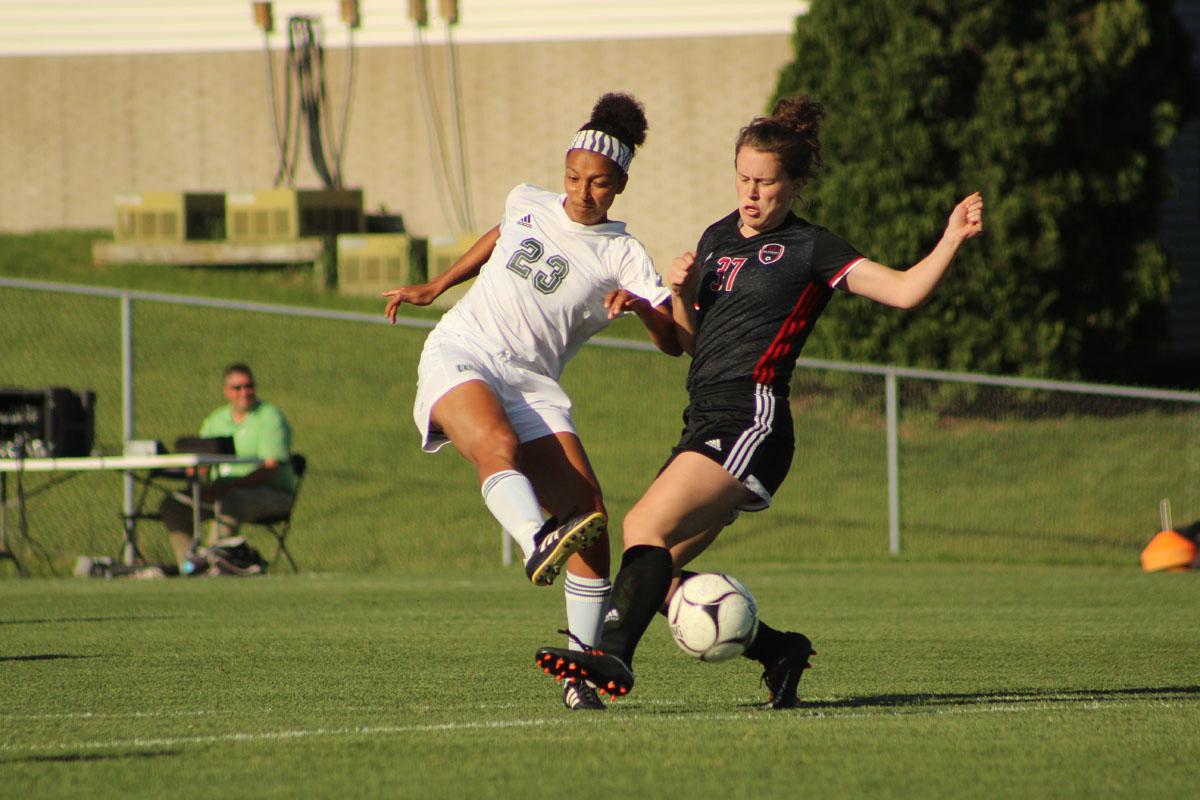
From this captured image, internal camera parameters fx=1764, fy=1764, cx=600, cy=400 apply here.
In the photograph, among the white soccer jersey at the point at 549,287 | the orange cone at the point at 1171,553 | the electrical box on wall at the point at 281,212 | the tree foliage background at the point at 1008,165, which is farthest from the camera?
the electrical box on wall at the point at 281,212

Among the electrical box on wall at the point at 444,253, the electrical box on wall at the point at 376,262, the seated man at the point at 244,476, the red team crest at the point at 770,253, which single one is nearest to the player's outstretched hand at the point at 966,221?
the red team crest at the point at 770,253

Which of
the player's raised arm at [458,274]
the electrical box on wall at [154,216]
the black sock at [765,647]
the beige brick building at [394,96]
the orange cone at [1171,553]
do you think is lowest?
the orange cone at [1171,553]

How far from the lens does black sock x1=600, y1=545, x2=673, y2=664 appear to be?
5555 mm

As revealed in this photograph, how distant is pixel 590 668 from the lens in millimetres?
5383

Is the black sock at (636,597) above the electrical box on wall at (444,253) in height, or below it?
below

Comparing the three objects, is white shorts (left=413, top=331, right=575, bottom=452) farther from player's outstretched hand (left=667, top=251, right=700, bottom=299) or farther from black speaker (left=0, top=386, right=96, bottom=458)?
black speaker (left=0, top=386, right=96, bottom=458)

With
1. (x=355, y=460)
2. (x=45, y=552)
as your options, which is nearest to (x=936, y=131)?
(x=355, y=460)

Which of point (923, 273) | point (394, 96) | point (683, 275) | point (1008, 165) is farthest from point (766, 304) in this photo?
point (394, 96)

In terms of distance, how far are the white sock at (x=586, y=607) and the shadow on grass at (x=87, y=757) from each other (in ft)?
A: 5.17

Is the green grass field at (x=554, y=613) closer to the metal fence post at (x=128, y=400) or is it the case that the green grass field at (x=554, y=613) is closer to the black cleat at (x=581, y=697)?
the black cleat at (x=581, y=697)

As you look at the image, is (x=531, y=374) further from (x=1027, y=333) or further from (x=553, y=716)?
(x=1027, y=333)

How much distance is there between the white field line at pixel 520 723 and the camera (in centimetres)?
500

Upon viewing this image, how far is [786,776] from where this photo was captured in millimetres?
4430

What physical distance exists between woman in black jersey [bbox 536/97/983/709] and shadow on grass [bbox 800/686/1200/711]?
289 millimetres
